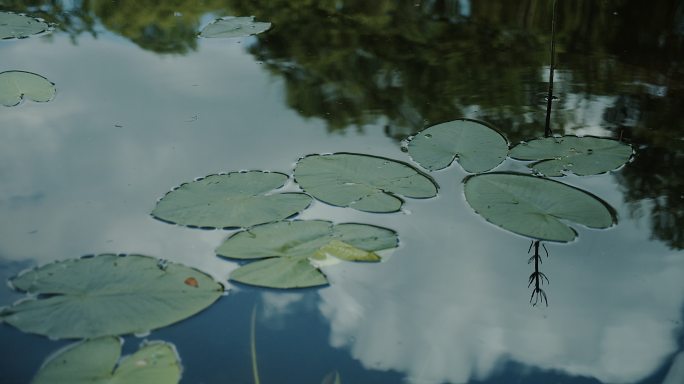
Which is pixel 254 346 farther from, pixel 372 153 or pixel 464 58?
pixel 464 58

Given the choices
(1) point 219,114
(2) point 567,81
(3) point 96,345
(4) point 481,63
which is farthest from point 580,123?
(3) point 96,345

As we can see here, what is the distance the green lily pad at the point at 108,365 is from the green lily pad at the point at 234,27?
68.8 inches

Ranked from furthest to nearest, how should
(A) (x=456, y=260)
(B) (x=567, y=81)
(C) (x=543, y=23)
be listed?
(C) (x=543, y=23), (B) (x=567, y=81), (A) (x=456, y=260)

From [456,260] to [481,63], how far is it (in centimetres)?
117

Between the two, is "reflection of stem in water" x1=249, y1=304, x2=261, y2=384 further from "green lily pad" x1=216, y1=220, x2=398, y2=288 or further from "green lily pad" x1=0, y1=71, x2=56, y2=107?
"green lily pad" x1=0, y1=71, x2=56, y2=107

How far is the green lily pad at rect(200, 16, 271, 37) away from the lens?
2.79m

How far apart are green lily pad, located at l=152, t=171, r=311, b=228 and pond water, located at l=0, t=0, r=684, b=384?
37 millimetres

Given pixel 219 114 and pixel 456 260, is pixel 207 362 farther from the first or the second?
pixel 219 114

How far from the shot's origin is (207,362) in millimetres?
1277

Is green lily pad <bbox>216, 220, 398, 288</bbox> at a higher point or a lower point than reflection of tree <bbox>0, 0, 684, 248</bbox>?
lower

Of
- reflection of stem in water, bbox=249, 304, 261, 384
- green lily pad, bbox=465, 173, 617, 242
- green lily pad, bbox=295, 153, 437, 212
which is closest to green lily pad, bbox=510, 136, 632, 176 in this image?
green lily pad, bbox=465, 173, 617, 242

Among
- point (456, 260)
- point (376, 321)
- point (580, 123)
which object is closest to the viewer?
point (376, 321)

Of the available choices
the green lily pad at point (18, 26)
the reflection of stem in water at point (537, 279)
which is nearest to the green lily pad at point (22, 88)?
the green lily pad at point (18, 26)

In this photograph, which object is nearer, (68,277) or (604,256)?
(68,277)
